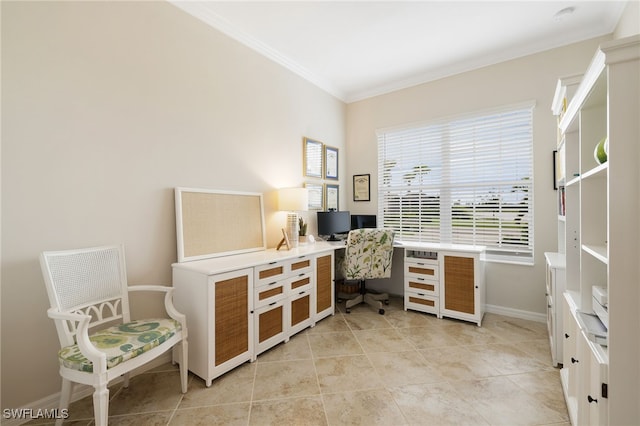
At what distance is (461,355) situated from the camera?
7.49ft

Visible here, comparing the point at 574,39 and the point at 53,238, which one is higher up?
the point at 574,39

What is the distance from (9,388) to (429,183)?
4.09m

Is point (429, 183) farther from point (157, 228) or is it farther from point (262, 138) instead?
point (157, 228)

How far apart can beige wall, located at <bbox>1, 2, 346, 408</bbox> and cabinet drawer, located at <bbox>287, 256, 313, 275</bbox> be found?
92 centimetres

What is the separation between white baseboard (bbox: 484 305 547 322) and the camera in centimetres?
293

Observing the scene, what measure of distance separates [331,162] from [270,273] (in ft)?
7.11

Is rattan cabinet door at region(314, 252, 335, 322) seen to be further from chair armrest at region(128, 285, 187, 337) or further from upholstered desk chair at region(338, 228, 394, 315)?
chair armrest at region(128, 285, 187, 337)

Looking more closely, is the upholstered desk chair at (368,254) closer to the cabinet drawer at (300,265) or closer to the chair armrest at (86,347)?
the cabinet drawer at (300,265)

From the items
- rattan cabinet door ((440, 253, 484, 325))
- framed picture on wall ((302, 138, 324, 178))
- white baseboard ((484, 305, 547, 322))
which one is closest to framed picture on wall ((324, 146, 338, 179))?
framed picture on wall ((302, 138, 324, 178))

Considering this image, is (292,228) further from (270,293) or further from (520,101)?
(520,101)

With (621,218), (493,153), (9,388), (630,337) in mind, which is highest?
(493,153)

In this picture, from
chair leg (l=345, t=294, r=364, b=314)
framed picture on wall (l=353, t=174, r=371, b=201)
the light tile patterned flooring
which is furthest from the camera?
framed picture on wall (l=353, t=174, r=371, b=201)

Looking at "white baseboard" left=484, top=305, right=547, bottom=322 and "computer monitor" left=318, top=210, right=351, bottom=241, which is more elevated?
"computer monitor" left=318, top=210, right=351, bottom=241

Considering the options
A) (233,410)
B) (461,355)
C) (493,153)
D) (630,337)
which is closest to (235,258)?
(233,410)
